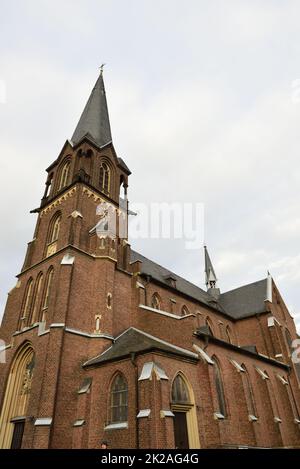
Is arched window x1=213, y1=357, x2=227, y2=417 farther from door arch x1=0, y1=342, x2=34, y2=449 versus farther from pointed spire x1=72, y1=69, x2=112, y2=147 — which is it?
pointed spire x1=72, y1=69, x2=112, y2=147

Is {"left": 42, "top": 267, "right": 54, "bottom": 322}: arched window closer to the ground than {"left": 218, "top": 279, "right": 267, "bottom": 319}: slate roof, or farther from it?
closer to the ground

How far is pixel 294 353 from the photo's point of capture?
30.5m

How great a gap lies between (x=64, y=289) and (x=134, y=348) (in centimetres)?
529

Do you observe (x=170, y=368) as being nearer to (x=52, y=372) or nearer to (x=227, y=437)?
(x=227, y=437)

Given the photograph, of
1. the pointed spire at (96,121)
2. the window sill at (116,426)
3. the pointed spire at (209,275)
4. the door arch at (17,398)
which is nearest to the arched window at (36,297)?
the door arch at (17,398)


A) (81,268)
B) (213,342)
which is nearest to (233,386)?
(213,342)

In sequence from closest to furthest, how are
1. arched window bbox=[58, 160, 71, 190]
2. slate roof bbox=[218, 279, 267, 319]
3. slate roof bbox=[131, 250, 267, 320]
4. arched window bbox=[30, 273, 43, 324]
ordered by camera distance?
arched window bbox=[30, 273, 43, 324], arched window bbox=[58, 160, 71, 190], slate roof bbox=[131, 250, 267, 320], slate roof bbox=[218, 279, 267, 319]

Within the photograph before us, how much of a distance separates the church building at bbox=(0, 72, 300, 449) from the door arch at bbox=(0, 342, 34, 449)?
0.06m

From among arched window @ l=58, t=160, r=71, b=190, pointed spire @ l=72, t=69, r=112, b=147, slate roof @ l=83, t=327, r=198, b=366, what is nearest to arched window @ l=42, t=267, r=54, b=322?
slate roof @ l=83, t=327, r=198, b=366

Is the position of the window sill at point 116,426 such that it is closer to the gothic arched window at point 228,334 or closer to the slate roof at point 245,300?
the gothic arched window at point 228,334

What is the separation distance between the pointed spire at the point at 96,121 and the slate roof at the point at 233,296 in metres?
11.2

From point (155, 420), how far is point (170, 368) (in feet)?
8.90

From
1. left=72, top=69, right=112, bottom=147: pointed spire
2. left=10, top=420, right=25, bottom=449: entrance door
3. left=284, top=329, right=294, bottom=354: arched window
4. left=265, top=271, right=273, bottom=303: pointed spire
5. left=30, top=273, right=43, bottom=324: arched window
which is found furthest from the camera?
left=265, top=271, right=273, bottom=303: pointed spire

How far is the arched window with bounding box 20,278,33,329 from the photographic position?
1998 centimetres
